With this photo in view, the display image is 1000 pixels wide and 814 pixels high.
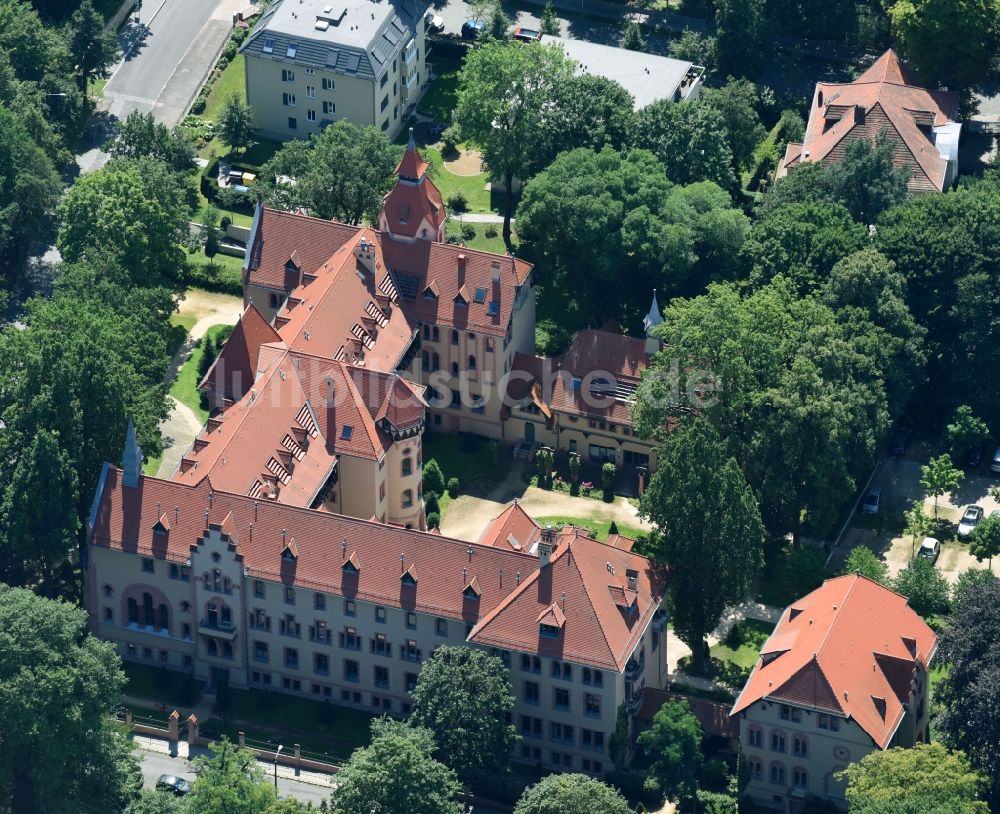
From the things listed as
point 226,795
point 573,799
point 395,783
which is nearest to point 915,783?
point 573,799

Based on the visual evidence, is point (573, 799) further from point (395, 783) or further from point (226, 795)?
point (226, 795)

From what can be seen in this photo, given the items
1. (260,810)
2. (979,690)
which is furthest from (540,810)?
(979,690)

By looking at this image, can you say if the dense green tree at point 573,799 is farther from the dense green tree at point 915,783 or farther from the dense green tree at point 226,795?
the dense green tree at point 226,795

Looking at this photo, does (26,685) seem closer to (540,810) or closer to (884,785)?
(540,810)

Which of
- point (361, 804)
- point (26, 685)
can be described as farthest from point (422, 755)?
point (26, 685)

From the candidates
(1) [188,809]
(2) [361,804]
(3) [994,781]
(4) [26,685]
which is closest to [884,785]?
(3) [994,781]

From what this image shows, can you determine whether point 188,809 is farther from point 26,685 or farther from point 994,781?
point 994,781
